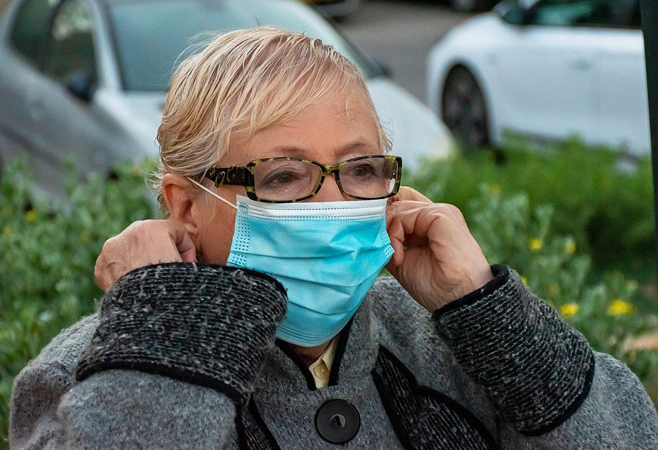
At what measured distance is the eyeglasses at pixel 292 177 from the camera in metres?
2.02

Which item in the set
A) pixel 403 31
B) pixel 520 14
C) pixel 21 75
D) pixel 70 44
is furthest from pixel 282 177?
pixel 403 31

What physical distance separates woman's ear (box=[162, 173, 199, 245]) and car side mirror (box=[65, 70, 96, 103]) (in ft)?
12.8

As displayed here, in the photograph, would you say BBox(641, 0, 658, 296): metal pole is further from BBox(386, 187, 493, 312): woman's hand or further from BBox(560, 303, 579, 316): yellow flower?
BBox(560, 303, 579, 316): yellow flower

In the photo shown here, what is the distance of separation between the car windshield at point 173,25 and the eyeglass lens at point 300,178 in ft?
12.3

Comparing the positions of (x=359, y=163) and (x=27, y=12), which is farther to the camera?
(x=27, y=12)

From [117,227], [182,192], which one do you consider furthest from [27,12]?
[182,192]

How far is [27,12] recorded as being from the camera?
735cm

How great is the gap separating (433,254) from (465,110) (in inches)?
258

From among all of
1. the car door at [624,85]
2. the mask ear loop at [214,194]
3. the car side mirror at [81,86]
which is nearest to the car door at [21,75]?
the car side mirror at [81,86]

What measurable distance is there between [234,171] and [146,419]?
0.54m

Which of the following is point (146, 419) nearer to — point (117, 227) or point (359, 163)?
point (359, 163)

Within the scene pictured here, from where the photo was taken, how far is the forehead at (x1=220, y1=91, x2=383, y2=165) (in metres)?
2.02

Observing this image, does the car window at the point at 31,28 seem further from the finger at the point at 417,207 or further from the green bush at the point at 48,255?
the finger at the point at 417,207

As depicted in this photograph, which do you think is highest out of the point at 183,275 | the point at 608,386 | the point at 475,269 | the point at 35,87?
the point at 183,275
